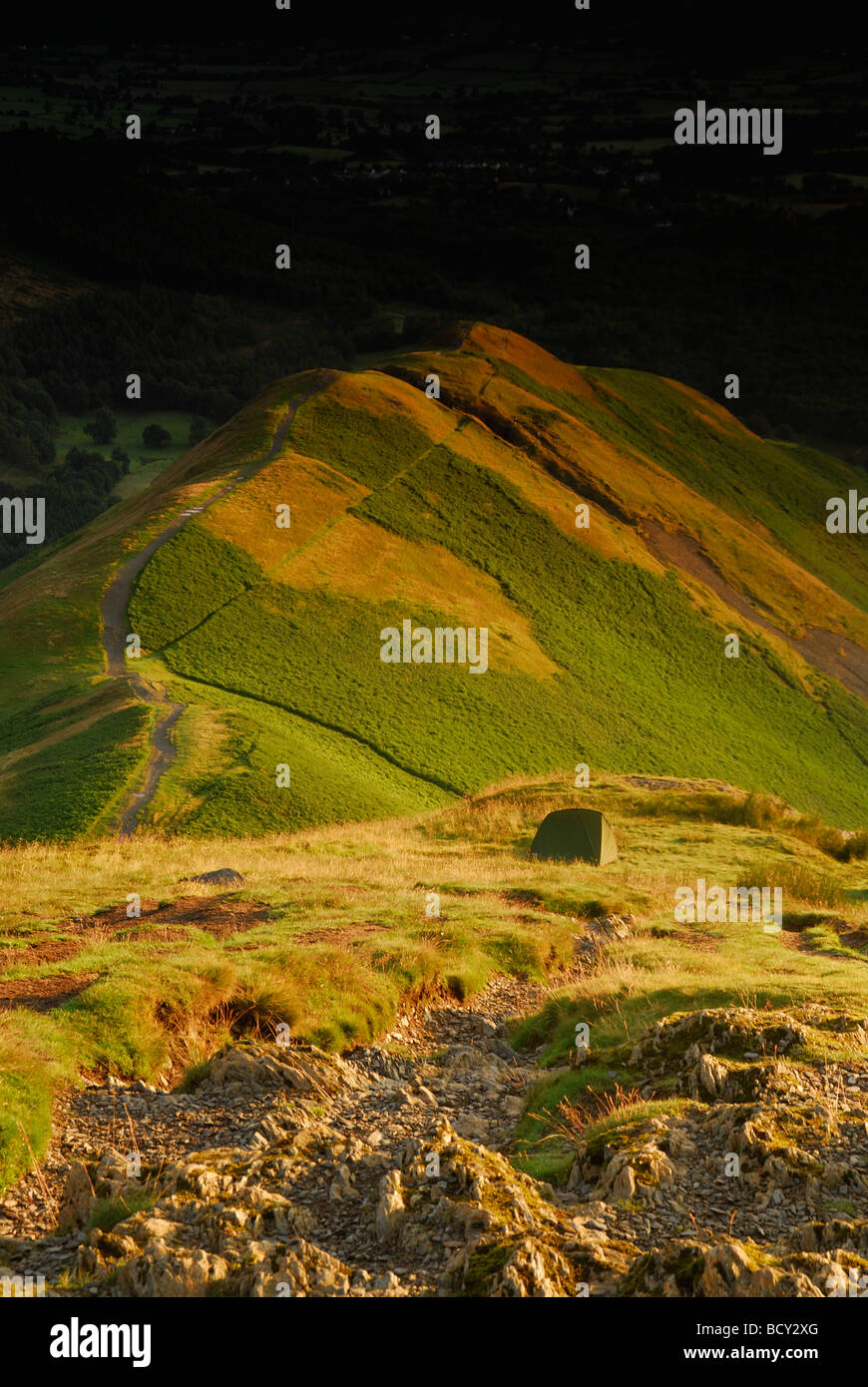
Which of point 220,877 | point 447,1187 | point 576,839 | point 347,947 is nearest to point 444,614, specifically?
point 576,839

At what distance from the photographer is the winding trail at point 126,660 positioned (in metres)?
47.0

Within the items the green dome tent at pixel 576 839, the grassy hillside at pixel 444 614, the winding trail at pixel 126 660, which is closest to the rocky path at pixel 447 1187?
the green dome tent at pixel 576 839

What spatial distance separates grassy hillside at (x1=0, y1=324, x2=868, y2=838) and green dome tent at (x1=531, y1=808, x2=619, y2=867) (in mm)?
12359

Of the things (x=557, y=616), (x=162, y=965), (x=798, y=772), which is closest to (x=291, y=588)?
(x=557, y=616)

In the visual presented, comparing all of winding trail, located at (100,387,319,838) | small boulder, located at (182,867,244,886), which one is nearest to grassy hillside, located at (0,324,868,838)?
winding trail, located at (100,387,319,838)

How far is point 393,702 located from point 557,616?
2257cm

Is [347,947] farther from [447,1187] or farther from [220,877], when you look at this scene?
[447,1187]

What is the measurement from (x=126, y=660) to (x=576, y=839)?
3269 cm

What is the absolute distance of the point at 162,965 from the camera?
1784cm

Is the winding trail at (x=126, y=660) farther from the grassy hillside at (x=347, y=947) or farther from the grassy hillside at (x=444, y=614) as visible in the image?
the grassy hillside at (x=347, y=947)

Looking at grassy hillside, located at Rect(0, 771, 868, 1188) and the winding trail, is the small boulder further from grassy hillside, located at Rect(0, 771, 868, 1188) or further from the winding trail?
the winding trail

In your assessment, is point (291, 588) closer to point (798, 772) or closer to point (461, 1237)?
point (798, 772)

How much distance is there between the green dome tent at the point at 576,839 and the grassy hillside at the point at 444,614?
40.5 feet

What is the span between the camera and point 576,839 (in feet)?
133
